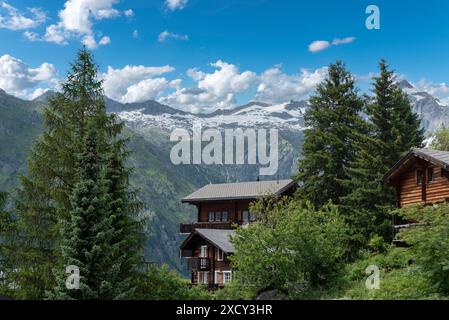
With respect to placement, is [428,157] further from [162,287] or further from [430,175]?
[162,287]

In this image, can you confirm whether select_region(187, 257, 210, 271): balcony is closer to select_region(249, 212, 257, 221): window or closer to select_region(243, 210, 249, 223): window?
select_region(249, 212, 257, 221): window

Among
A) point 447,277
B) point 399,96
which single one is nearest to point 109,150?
point 447,277

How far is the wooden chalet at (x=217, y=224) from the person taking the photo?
50.8m

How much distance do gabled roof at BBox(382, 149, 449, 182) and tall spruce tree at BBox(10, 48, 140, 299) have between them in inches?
645

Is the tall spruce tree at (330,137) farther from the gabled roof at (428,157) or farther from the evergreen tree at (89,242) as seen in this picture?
the evergreen tree at (89,242)

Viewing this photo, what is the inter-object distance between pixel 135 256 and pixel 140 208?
2.84 m

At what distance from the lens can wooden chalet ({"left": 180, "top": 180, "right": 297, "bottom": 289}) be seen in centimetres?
5081

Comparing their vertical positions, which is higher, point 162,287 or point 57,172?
point 57,172

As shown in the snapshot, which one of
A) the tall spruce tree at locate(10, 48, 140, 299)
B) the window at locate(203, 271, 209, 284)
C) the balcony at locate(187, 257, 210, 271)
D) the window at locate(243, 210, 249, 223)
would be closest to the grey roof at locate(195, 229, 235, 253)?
the balcony at locate(187, 257, 210, 271)

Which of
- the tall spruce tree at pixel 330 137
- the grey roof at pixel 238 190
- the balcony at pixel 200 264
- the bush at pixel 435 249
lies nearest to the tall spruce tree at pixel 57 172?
the bush at pixel 435 249

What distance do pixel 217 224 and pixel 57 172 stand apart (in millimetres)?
32675

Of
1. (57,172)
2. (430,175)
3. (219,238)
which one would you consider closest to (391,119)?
(430,175)

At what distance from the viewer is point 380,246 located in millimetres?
34938

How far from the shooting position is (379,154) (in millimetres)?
38656
